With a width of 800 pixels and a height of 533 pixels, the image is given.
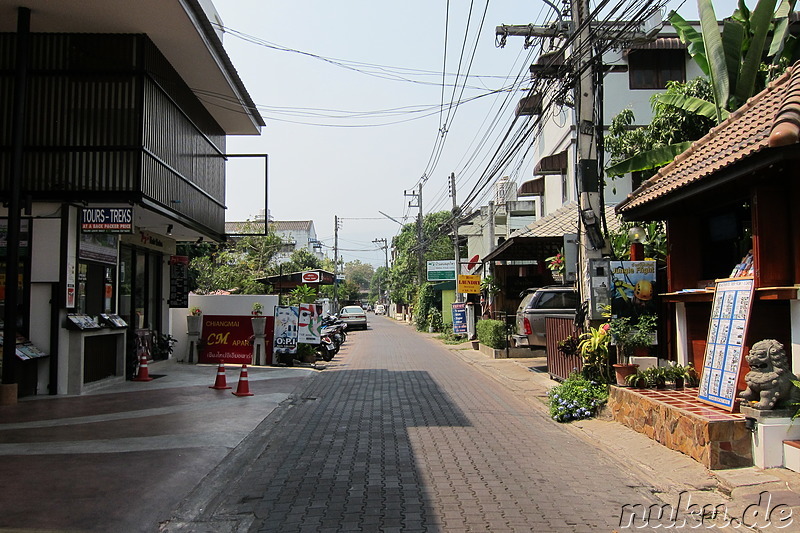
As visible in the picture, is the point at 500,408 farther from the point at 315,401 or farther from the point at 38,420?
the point at 38,420

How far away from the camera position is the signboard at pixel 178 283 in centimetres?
1806

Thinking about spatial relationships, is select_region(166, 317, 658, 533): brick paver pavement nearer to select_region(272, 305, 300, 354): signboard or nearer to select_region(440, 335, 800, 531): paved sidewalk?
select_region(440, 335, 800, 531): paved sidewalk

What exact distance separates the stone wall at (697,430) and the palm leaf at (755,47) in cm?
580

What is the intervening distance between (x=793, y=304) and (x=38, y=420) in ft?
33.1

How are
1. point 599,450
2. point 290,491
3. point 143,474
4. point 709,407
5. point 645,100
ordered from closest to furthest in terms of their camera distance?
point 290,491 → point 143,474 → point 709,407 → point 599,450 → point 645,100

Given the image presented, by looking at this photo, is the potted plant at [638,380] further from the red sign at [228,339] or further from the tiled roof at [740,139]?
the red sign at [228,339]

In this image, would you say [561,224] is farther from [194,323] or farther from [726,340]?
[726,340]

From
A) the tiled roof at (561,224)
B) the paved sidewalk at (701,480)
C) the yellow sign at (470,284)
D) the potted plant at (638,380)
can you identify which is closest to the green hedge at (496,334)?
the tiled roof at (561,224)

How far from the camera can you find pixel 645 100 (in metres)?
26.6

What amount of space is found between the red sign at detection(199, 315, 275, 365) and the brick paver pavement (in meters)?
6.49

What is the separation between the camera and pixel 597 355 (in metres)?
10.6

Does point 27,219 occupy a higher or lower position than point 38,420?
higher

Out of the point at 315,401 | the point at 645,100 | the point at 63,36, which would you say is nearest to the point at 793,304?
the point at 315,401

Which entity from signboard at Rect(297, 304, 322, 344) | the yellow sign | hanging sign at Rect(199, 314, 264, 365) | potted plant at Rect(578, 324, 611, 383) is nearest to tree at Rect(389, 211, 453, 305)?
the yellow sign
